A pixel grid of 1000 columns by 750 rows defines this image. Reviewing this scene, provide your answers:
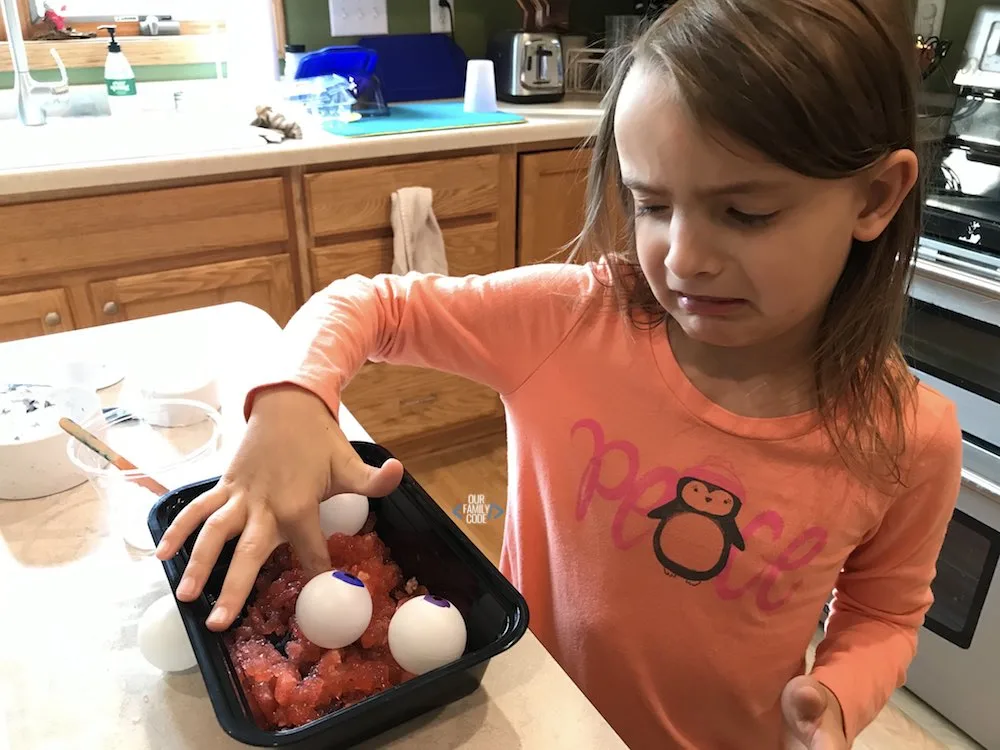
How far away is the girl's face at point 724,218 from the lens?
602 mm

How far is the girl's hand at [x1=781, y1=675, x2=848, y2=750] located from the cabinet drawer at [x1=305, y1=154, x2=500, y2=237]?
1.55 metres

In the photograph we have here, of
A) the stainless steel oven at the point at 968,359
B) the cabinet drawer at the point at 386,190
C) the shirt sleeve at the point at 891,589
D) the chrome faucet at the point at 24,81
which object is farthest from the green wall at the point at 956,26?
the chrome faucet at the point at 24,81

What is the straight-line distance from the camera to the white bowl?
729 millimetres

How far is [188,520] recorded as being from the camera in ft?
1.85

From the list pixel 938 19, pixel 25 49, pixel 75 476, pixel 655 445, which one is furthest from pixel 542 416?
pixel 25 49

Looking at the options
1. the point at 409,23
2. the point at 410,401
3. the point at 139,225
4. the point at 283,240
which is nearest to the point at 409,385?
the point at 410,401

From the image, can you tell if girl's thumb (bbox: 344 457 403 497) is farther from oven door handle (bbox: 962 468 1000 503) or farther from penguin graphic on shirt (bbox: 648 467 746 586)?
oven door handle (bbox: 962 468 1000 503)

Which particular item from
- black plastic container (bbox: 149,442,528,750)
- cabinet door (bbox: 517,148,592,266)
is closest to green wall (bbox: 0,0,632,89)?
cabinet door (bbox: 517,148,592,266)

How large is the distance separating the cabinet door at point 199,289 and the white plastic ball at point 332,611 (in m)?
1.47

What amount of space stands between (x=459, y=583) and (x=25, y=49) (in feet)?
7.06

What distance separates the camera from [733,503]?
0.76m

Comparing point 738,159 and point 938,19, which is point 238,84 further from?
point 738,159

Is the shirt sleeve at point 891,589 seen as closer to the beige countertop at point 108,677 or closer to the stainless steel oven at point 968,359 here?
the beige countertop at point 108,677

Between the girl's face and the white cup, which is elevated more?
the girl's face
